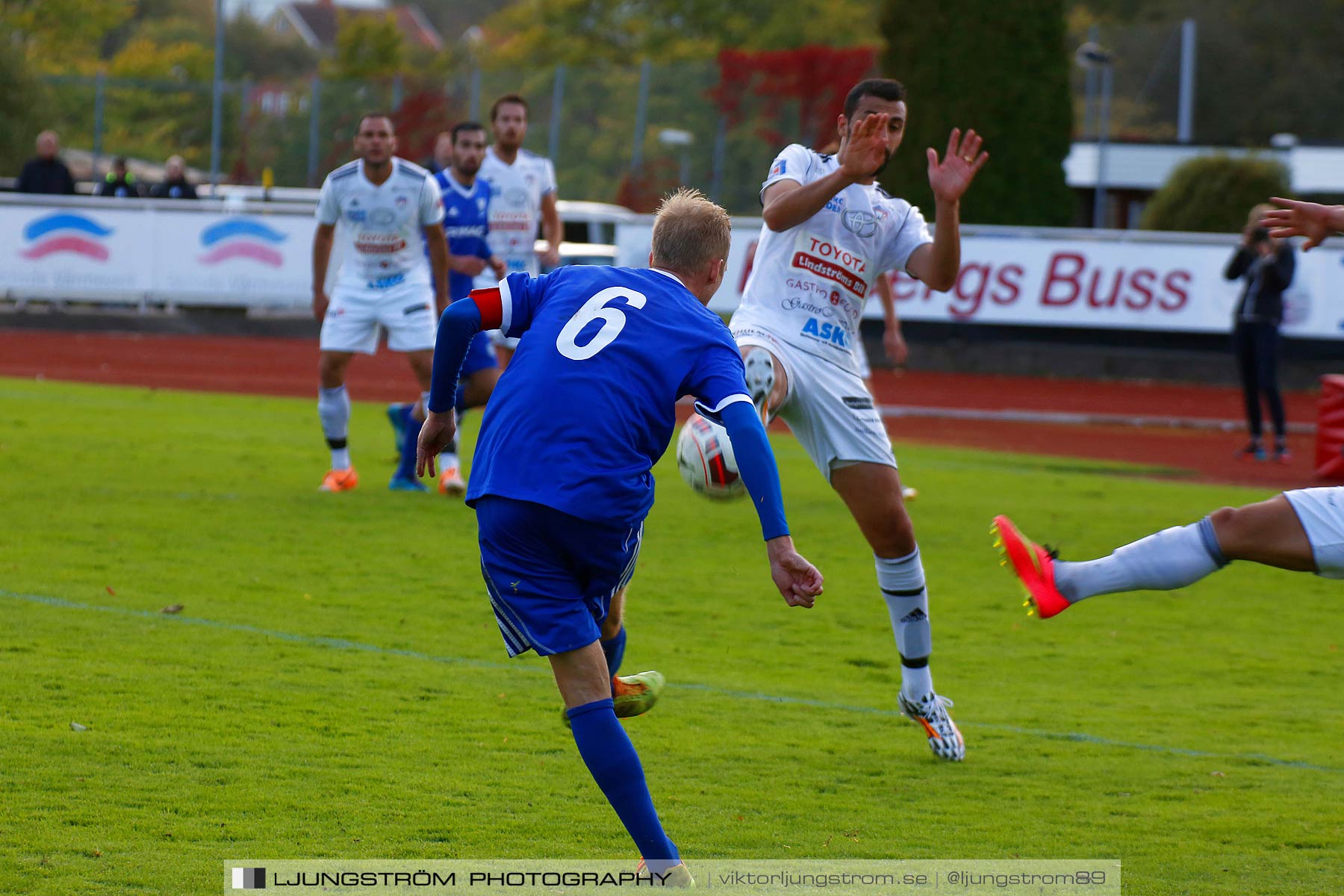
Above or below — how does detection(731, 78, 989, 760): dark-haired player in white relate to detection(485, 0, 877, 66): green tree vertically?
below

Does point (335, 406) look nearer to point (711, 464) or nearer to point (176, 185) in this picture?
point (711, 464)

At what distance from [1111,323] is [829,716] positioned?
659 inches

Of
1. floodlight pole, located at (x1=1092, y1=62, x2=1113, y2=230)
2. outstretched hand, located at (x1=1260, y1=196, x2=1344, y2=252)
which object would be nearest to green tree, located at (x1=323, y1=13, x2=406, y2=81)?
floodlight pole, located at (x1=1092, y1=62, x2=1113, y2=230)

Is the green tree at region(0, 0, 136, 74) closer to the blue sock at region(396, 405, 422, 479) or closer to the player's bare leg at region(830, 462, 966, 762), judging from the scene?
the blue sock at region(396, 405, 422, 479)

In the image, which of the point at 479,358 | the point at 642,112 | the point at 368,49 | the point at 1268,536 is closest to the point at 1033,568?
the point at 1268,536

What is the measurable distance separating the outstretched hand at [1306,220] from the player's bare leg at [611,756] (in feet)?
7.60

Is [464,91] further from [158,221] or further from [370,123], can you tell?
[370,123]

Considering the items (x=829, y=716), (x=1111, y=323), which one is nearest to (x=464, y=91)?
(x=1111, y=323)

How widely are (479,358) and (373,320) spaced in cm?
75

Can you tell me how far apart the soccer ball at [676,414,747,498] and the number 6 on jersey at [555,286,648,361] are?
0.83 meters

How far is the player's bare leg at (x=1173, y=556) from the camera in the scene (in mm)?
4258

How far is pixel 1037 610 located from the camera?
14.7ft

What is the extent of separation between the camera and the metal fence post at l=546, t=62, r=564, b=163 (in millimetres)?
35406

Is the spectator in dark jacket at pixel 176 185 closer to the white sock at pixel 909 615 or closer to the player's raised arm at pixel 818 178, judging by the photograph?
the player's raised arm at pixel 818 178
